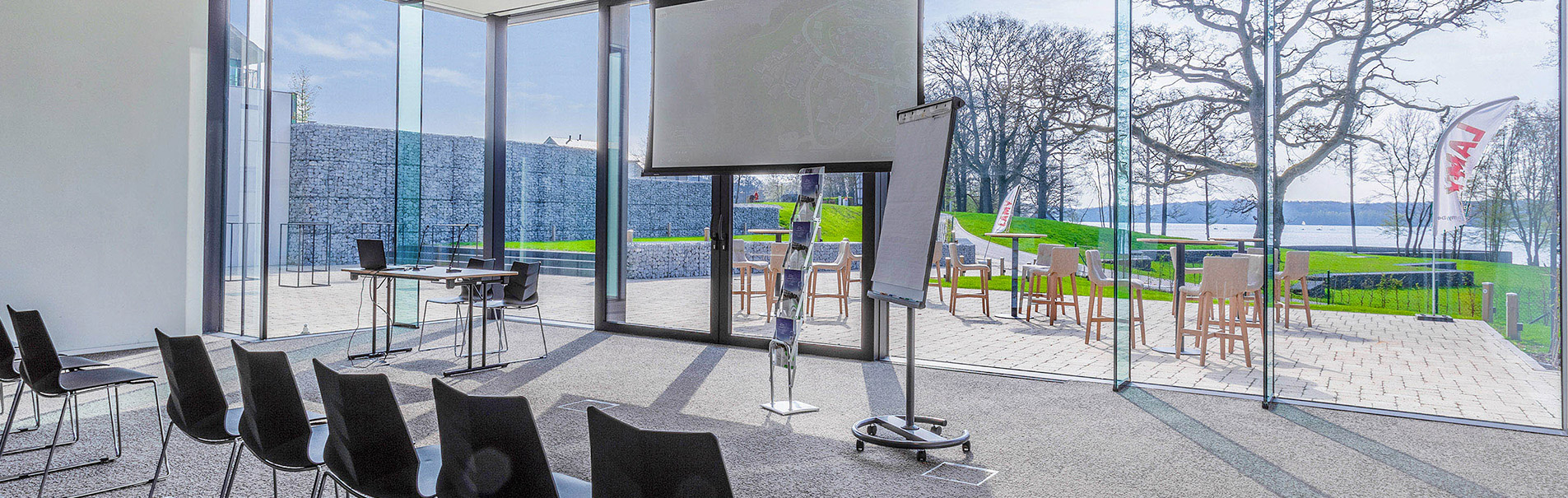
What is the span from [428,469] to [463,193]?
20.9 feet

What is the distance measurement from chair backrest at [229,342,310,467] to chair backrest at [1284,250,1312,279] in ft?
16.5

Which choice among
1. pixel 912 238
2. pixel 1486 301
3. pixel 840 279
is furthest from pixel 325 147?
pixel 1486 301

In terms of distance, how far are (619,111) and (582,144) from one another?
63 cm

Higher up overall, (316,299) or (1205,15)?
(1205,15)

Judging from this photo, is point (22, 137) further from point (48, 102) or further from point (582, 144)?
point (582, 144)

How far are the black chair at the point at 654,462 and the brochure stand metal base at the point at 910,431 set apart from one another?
2.33 m

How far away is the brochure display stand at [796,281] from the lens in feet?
14.7

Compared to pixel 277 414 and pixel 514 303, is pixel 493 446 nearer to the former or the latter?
pixel 277 414

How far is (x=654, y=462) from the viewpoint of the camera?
143cm

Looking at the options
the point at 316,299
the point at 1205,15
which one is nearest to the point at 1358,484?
the point at 1205,15

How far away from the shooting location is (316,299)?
286 inches

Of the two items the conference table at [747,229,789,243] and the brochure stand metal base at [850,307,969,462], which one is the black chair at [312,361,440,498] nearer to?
the brochure stand metal base at [850,307,969,462]

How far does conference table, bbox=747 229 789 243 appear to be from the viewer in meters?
6.66

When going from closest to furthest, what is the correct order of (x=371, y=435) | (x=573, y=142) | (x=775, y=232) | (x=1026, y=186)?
(x=371, y=435) < (x=1026, y=186) < (x=775, y=232) < (x=573, y=142)
